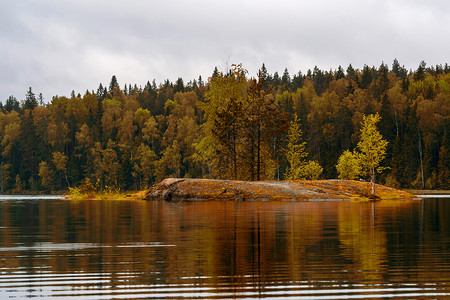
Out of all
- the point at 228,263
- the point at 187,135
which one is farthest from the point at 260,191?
the point at 187,135

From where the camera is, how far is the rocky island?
53500mm

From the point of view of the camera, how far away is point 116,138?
16038 centimetres

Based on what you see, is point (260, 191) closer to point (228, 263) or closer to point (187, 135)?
point (228, 263)

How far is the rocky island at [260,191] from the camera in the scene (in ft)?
176

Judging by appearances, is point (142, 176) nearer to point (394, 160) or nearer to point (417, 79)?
point (394, 160)

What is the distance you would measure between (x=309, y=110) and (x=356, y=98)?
15918 mm

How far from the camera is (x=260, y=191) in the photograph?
5359 cm

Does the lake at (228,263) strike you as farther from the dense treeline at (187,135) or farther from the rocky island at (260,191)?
the dense treeline at (187,135)

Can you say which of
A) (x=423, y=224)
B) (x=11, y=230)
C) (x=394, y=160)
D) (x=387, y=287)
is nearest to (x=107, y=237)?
(x=11, y=230)

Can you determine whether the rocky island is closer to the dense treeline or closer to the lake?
the dense treeline

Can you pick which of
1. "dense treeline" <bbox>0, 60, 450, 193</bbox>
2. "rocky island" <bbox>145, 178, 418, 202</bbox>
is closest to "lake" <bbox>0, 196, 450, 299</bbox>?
"rocky island" <bbox>145, 178, 418, 202</bbox>

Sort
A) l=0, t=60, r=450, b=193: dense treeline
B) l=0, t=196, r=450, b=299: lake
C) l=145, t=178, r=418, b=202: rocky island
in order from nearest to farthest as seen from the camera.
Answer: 1. l=0, t=196, r=450, b=299: lake
2. l=145, t=178, r=418, b=202: rocky island
3. l=0, t=60, r=450, b=193: dense treeline

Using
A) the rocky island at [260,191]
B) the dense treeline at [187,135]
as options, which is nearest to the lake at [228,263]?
the rocky island at [260,191]

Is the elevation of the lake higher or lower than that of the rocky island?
higher
